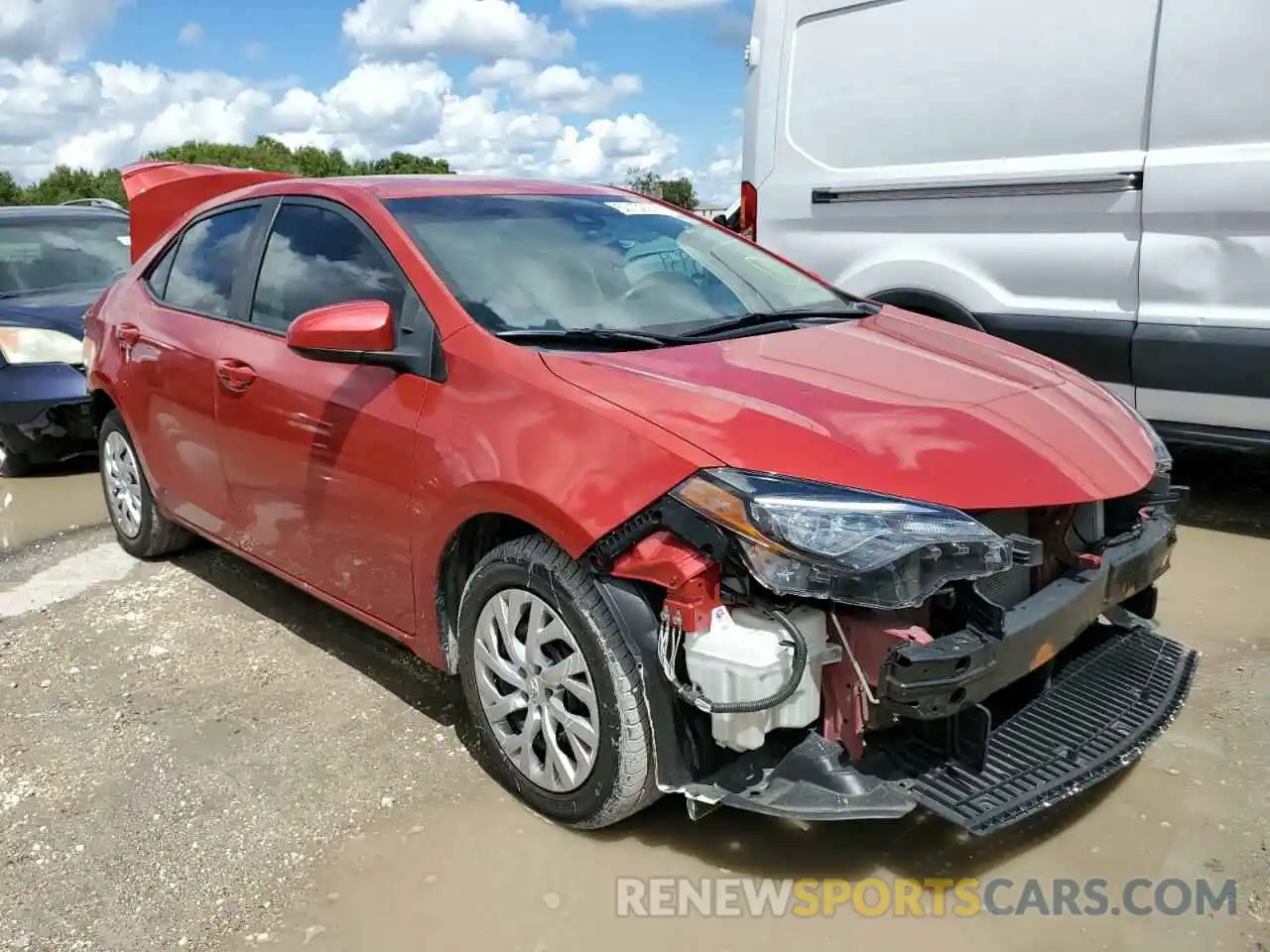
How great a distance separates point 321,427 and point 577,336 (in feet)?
2.85

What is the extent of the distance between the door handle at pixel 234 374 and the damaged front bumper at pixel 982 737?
205 centimetres

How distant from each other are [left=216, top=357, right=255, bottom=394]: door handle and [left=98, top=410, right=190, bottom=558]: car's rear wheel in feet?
3.77

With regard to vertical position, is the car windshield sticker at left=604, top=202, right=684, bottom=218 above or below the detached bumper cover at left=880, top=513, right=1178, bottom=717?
above

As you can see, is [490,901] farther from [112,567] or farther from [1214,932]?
[112,567]

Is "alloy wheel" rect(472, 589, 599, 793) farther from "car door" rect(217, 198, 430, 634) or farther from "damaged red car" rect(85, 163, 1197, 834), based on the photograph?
"car door" rect(217, 198, 430, 634)

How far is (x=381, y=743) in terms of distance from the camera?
3.19m

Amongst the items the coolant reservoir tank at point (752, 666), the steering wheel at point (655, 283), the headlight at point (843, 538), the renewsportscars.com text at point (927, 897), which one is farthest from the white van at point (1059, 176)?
the coolant reservoir tank at point (752, 666)

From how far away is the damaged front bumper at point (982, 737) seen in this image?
2.22m

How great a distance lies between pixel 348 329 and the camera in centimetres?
285

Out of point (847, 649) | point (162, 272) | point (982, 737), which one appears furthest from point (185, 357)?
point (982, 737)

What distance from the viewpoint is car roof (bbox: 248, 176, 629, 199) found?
345 cm

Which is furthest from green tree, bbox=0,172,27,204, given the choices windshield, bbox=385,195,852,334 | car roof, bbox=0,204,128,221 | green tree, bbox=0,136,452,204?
windshield, bbox=385,195,852,334

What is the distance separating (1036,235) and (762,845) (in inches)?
130

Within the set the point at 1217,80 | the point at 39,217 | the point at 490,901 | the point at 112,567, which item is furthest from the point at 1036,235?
the point at 39,217
